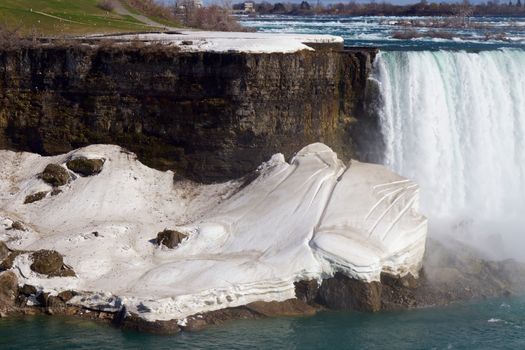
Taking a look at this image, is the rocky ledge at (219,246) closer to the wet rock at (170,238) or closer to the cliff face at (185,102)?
the wet rock at (170,238)

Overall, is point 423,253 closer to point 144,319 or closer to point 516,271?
point 516,271

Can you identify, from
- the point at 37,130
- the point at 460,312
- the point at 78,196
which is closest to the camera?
the point at 460,312

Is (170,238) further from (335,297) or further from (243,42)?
(243,42)

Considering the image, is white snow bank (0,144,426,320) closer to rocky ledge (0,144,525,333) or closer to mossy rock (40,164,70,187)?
rocky ledge (0,144,525,333)

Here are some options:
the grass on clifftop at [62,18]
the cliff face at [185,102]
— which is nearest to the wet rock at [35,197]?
the cliff face at [185,102]

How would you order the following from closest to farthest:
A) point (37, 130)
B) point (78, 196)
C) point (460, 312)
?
point (460, 312)
point (78, 196)
point (37, 130)

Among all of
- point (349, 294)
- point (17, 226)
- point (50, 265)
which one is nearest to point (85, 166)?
point (17, 226)

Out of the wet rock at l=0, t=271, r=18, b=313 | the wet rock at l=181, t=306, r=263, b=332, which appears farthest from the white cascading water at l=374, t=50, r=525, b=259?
the wet rock at l=0, t=271, r=18, b=313

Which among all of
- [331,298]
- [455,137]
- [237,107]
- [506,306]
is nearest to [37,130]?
[237,107]
